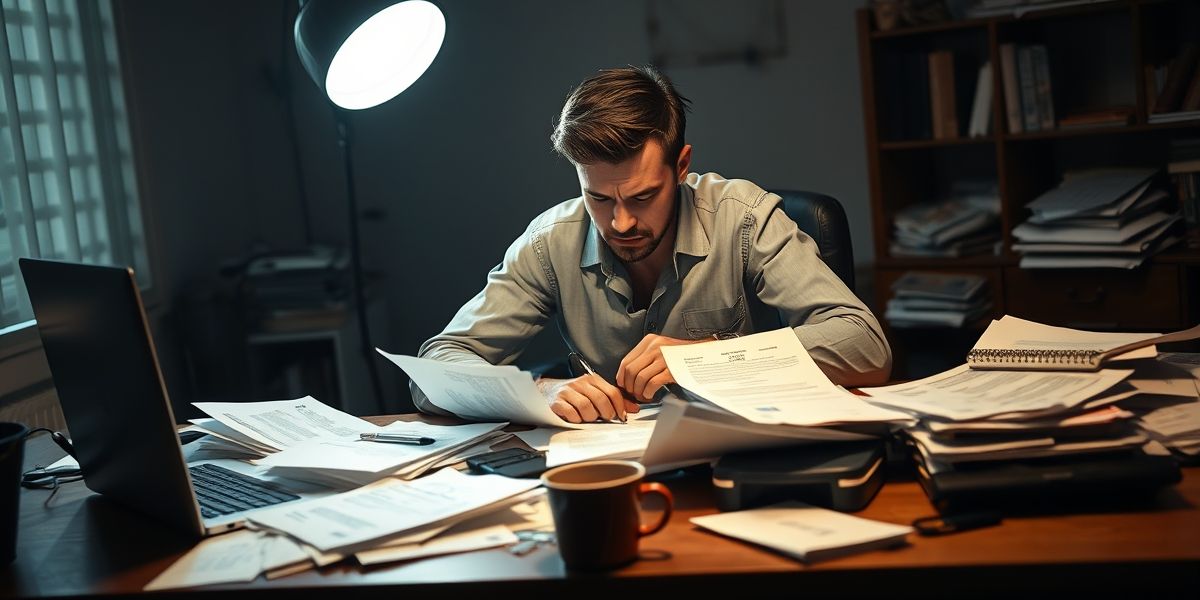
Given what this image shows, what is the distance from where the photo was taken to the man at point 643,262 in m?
1.78

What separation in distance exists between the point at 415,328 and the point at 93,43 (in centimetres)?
138

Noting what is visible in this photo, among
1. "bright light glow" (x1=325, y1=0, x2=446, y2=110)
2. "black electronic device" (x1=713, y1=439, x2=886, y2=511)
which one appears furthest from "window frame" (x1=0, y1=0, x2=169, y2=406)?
"black electronic device" (x1=713, y1=439, x2=886, y2=511)

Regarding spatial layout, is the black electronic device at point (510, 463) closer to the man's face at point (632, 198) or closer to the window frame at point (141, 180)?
the man's face at point (632, 198)

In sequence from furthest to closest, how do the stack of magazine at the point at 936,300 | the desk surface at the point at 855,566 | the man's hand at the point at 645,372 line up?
the stack of magazine at the point at 936,300, the man's hand at the point at 645,372, the desk surface at the point at 855,566

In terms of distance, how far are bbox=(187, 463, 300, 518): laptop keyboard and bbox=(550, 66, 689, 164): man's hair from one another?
771 mm

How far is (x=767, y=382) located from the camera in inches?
51.8

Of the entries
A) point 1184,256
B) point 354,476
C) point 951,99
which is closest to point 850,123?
point 951,99

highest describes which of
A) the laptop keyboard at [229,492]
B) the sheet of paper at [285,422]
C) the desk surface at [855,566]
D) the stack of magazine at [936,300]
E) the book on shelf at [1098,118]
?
the book on shelf at [1098,118]

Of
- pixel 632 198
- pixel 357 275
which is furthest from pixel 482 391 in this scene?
pixel 357 275

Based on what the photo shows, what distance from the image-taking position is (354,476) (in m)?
1.26

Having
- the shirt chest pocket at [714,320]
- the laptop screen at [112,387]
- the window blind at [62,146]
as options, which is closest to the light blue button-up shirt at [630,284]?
the shirt chest pocket at [714,320]

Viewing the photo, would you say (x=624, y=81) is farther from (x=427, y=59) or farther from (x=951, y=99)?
(x=951, y=99)

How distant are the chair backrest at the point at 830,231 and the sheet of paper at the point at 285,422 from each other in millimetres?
896

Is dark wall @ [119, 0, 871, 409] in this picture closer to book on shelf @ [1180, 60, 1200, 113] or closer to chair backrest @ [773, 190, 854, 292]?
book on shelf @ [1180, 60, 1200, 113]
